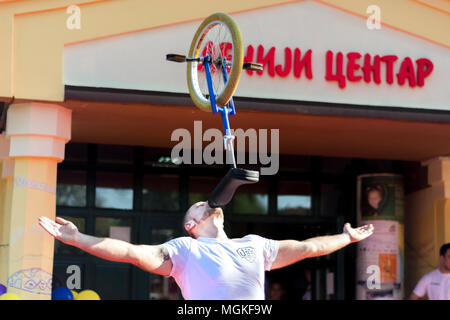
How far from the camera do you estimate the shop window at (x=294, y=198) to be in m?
11.5

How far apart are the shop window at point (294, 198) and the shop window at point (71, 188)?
113 inches

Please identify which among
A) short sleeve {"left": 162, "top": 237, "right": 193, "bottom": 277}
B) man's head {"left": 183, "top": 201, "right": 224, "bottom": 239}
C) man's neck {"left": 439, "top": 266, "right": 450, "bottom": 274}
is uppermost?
man's head {"left": 183, "top": 201, "right": 224, "bottom": 239}

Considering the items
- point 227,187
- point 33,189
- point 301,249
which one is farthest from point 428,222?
point 227,187

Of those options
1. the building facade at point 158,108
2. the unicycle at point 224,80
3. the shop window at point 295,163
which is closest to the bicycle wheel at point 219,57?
the unicycle at point 224,80

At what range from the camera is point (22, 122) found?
820cm

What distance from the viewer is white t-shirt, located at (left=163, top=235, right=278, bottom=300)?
4461 millimetres

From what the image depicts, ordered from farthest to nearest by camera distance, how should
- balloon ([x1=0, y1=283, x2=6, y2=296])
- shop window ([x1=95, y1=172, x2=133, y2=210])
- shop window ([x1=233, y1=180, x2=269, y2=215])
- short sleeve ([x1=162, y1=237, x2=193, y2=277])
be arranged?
1. shop window ([x1=233, y1=180, x2=269, y2=215])
2. shop window ([x1=95, y1=172, x2=133, y2=210])
3. balloon ([x1=0, y1=283, x2=6, y2=296])
4. short sleeve ([x1=162, y1=237, x2=193, y2=277])

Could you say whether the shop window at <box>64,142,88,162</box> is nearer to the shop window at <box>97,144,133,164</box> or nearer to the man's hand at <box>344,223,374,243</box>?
the shop window at <box>97,144,133,164</box>

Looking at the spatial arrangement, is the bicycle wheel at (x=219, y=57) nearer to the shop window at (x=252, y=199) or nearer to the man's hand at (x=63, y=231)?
the man's hand at (x=63, y=231)

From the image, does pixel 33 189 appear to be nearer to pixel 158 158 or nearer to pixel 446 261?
pixel 158 158

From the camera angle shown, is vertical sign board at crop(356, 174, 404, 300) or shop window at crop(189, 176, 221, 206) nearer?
vertical sign board at crop(356, 174, 404, 300)

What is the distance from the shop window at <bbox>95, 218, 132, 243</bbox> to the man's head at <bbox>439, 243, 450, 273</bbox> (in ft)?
13.8

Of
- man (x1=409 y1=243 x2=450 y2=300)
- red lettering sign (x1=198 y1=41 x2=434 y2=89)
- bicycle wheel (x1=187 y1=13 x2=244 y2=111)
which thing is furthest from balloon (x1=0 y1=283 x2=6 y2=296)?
man (x1=409 y1=243 x2=450 y2=300)

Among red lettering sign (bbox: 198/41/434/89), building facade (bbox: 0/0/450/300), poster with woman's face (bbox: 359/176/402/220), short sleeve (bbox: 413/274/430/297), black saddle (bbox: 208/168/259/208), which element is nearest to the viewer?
black saddle (bbox: 208/168/259/208)
